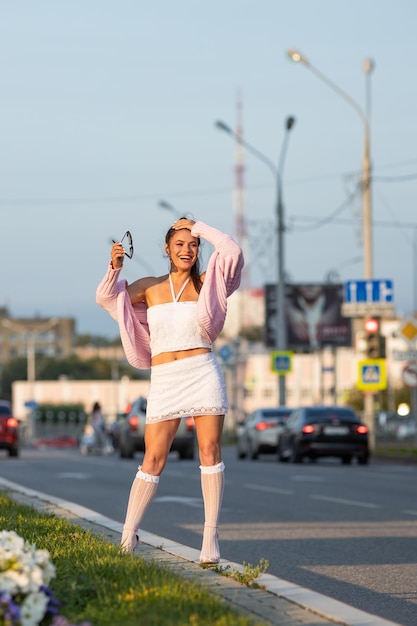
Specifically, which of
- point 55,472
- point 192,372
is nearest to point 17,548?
point 192,372

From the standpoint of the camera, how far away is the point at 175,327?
9.14m

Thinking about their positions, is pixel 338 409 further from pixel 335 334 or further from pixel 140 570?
pixel 335 334

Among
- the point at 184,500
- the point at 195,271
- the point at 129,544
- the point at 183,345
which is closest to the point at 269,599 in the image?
the point at 129,544

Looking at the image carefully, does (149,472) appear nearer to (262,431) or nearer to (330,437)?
(330,437)

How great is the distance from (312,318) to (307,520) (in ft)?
182

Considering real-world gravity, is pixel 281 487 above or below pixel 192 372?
below

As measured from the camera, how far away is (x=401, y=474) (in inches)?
1150

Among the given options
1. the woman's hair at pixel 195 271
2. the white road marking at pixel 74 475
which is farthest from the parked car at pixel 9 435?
the woman's hair at pixel 195 271

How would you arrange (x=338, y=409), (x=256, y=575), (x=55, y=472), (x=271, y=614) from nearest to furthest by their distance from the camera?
(x=271, y=614)
(x=256, y=575)
(x=55, y=472)
(x=338, y=409)

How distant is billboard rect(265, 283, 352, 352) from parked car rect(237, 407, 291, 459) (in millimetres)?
28120

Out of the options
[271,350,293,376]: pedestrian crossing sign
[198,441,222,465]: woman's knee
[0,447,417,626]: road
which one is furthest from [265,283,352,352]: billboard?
[198,441,222,465]: woman's knee

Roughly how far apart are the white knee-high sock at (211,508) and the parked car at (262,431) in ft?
104

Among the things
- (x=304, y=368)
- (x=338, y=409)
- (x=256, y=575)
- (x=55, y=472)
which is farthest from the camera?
(x=304, y=368)

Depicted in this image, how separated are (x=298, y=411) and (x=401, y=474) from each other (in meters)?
8.03
